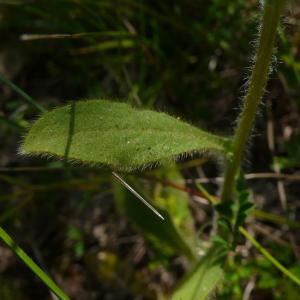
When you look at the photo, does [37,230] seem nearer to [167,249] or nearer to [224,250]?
[167,249]

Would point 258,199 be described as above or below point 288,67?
below

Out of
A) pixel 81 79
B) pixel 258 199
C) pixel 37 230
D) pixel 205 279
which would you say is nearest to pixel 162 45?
pixel 81 79

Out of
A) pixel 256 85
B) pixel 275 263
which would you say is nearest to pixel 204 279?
pixel 275 263

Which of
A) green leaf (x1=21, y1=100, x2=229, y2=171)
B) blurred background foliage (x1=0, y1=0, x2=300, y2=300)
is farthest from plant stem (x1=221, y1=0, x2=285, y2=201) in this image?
blurred background foliage (x1=0, y1=0, x2=300, y2=300)

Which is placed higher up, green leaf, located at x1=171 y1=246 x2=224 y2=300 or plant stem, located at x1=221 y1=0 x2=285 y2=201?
plant stem, located at x1=221 y1=0 x2=285 y2=201

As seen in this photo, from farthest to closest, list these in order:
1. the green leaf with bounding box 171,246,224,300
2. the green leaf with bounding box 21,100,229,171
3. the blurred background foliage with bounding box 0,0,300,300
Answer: the blurred background foliage with bounding box 0,0,300,300 < the green leaf with bounding box 171,246,224,300 < the green leaf with bounding box 21,100,229,171

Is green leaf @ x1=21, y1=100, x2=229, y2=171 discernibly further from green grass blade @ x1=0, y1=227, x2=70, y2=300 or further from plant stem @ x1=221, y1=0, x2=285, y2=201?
green grass blade @ x1=0, y1=227, x2=70, y2=300
